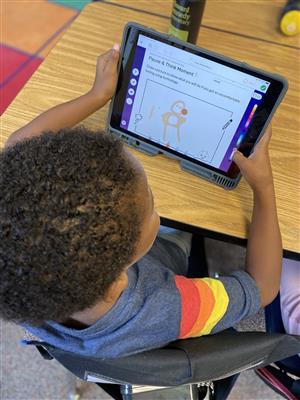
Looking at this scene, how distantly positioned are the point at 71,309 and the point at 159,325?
0.15 m

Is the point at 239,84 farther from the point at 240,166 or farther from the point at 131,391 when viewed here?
the point at 131,391

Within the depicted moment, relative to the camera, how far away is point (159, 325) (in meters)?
0.58

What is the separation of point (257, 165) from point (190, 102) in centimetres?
16

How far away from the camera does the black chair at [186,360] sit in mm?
530

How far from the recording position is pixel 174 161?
81 centimetres

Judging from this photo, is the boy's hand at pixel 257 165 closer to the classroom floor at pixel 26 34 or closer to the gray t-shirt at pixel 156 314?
the gray t-shirt at pixel 156 314

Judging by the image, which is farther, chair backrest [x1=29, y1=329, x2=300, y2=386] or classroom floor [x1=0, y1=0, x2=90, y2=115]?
classroom floor [x1=0, y1=0, x2=90, y2=115]

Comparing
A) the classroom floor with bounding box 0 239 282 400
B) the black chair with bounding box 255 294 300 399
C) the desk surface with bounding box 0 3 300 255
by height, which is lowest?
the classroom floor with bounding box 0 239 282 400

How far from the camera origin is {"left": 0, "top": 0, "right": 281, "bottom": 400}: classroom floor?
120cm

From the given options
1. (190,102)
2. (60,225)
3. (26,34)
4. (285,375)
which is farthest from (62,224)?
(26,34)

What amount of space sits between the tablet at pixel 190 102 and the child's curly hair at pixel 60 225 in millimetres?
260

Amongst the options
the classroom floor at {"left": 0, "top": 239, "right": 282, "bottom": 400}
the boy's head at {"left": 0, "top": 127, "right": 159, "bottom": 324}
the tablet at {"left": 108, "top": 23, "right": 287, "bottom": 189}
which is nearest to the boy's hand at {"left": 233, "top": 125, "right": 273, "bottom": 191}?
the tablet at {"left": 108, "top": 23, "right": 287, "bottom": 189}

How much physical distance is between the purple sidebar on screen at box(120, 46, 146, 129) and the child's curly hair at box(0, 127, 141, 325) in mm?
273

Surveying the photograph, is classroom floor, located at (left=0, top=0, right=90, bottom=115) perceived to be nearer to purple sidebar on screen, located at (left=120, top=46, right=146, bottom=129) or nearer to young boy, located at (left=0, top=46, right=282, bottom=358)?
purple sidebar on screen, located at (left=120, top=46, right=146, bottom=129)
